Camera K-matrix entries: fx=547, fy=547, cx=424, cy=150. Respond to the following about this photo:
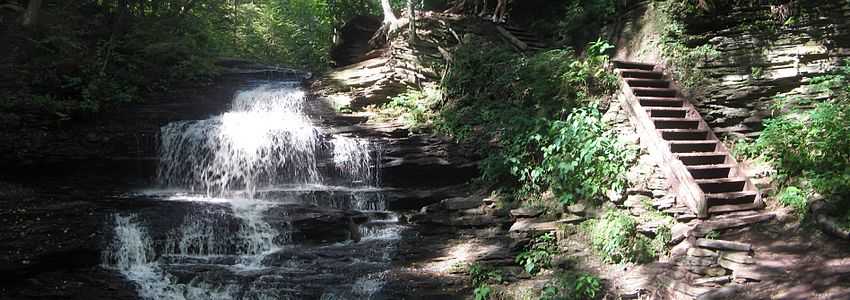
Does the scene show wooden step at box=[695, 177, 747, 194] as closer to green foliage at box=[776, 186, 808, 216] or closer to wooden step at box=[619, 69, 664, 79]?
green foliage at box=[776, 186, 808, 216]

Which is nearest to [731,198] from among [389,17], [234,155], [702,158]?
[702,158]

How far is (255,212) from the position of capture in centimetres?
885

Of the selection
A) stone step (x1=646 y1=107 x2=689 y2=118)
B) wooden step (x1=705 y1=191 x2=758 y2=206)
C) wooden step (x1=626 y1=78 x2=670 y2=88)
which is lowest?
A: wooden step (x1=705 y1=191 x2=758 y2=206)

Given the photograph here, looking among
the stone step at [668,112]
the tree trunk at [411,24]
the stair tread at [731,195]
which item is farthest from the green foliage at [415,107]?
the stair tread at [731,195]

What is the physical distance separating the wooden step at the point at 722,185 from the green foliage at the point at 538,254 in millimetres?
2152

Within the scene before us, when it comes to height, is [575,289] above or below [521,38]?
below

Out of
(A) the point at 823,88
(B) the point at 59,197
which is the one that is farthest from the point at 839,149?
(B) the point at 59,197

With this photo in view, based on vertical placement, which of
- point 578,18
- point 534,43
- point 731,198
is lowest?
point 731,198

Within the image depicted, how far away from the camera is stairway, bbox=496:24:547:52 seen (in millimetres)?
14609

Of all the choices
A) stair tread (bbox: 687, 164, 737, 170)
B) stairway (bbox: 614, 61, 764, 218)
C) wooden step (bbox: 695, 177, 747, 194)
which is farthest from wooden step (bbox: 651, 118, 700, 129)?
wooden step (bbox: 695, 177, 747, 194)

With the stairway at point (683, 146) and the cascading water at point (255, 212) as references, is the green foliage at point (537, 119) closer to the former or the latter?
the stairway at point (683, 146)

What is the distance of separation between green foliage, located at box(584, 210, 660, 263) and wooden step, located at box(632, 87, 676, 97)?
2750 mm

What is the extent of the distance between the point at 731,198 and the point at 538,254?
8.66ft

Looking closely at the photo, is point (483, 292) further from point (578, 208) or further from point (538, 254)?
point (578, 208)
